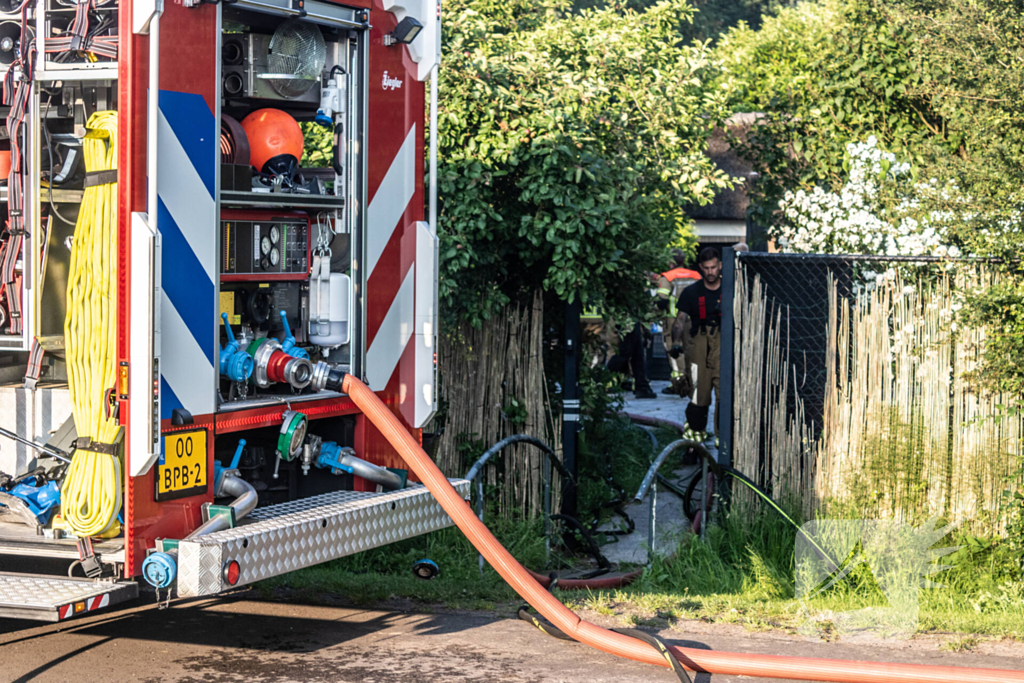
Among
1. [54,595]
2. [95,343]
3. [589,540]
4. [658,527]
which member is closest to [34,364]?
[95,343]

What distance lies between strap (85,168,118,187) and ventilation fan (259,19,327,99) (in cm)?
108

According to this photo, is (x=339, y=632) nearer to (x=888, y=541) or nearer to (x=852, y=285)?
(x=888, y=541)

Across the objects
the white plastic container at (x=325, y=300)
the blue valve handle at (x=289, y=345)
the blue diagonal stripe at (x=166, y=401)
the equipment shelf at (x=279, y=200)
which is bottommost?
the blue diagonal stripe at (x=166, y=401)

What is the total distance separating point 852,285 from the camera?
7.37 m

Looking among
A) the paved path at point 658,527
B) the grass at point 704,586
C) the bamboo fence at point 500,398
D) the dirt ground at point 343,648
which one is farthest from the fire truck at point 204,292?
the paved path at point 658,527

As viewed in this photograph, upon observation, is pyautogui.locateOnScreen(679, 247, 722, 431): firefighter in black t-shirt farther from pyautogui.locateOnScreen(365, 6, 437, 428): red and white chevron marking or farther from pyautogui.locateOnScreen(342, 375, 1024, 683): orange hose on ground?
pyautogui.locateOnScreen(342, 375, 1024, 683): orange hose on ground

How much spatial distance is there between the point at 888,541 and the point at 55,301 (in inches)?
175

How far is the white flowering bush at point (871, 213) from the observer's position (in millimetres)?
8039

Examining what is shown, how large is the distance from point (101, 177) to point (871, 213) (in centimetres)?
588

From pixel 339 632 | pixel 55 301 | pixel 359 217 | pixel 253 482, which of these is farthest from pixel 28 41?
pixel 339 632

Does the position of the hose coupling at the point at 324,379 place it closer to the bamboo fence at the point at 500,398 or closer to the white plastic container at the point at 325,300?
the white plastic container at the point at 325,300

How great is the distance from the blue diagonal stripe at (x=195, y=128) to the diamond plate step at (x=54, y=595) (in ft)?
5.29

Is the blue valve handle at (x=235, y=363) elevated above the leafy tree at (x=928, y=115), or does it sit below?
below

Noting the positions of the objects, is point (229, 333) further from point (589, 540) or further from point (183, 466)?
point (589, 540)
